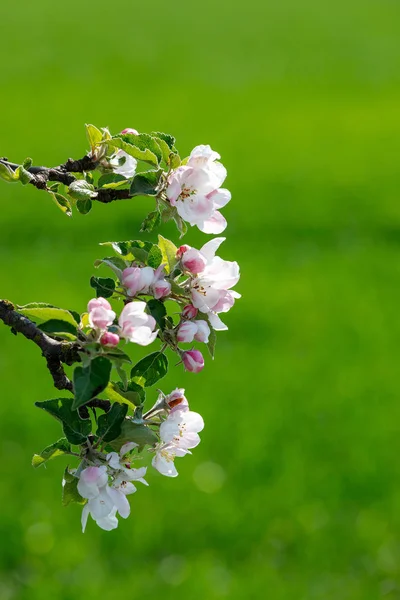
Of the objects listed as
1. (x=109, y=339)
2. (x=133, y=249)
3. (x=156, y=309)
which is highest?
(x=133, y=249)

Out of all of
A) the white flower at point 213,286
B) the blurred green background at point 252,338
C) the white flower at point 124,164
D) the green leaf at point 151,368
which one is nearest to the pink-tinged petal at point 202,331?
the white flower at point 213,286

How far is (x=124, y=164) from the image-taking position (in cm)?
155

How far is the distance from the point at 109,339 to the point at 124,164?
0.44 meters

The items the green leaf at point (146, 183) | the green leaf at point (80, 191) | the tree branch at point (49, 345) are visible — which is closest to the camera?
the tree branch at point (49, 345)

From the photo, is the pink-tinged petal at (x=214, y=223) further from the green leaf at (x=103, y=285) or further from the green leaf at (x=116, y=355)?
the green leaf at (x=116, y=355)

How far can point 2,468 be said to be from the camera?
5.87 m

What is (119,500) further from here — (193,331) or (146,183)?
(146,183)

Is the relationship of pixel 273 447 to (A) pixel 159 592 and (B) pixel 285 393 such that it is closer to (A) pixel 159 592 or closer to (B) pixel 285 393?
(B) pixel 285 393

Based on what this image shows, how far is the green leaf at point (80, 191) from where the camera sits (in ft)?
4.93

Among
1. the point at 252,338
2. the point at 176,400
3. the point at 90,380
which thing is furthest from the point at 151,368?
the point at 252,338

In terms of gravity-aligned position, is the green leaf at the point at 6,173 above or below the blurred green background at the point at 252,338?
below

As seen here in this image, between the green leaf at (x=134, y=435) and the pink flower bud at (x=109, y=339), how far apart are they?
0.18 meters

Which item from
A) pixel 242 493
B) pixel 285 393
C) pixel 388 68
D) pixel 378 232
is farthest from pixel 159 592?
pixel 388 68

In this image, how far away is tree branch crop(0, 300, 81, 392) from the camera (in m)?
1.28
